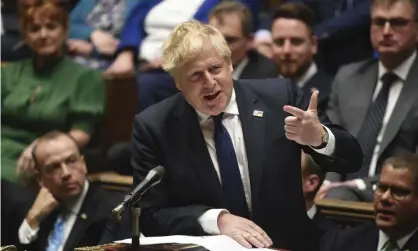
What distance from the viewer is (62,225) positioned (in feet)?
11.7

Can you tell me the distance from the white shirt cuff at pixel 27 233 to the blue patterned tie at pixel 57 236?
7 cm

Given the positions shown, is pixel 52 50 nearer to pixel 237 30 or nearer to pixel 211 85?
pixel 237 30

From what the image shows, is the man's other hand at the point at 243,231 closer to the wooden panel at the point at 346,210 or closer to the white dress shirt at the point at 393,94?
the wooden panel at the point at 346,210

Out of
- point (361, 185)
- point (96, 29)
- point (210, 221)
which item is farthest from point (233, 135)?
point (96, 29)

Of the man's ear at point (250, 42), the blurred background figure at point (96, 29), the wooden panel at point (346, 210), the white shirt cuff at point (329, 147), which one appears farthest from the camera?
the blurred background figure at point (96, 29)

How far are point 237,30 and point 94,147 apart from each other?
858 mm

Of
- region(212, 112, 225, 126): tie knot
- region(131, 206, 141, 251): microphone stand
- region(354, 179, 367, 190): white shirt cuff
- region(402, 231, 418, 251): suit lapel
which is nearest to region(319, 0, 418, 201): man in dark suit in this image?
region(354, 179, 367, 190): white shirt cuff

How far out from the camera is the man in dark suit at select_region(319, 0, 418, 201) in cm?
344

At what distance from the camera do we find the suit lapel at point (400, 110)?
3455mm

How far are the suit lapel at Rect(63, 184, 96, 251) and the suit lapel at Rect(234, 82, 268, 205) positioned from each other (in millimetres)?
1099

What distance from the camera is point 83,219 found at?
3.50 m

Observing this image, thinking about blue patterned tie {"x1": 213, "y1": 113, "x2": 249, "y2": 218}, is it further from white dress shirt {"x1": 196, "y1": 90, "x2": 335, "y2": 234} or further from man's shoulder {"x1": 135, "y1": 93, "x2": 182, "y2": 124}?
man's shoulder {"x1": 135, "y1": 93, "x2": 182, "y2": 124}

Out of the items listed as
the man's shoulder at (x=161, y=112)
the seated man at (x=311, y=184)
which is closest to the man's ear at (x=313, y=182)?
the seated man at (x=311, y=184)

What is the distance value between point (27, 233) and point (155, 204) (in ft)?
3.75
